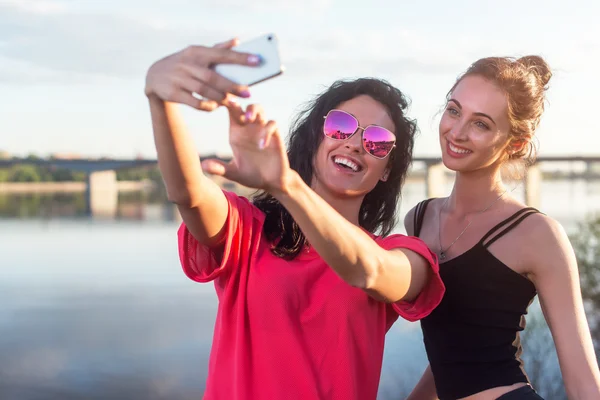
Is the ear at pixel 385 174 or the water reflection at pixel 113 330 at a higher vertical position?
the ear at pixel 385 174

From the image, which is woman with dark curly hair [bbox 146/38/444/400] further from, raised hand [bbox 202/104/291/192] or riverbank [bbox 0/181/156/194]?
riverbank [bbox 0/181/156/194]

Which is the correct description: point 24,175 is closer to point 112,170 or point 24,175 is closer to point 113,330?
point 112,170

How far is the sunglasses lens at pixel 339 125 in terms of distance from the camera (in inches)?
103

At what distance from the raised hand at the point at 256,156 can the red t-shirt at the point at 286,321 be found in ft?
1.61

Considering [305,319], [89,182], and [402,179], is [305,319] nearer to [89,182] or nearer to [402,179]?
[402,179]

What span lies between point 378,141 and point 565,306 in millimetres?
991

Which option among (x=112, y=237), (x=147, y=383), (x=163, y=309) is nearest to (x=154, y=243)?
(x=112, y=237)

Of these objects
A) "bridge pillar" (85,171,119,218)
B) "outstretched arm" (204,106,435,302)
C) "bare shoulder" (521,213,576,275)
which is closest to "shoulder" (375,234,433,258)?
"outstretched arm" (204,106,435,302)

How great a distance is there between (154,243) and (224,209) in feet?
90.5

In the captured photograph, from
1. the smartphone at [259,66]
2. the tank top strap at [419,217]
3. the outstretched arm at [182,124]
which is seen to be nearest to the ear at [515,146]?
the tank top strap at [419,217]

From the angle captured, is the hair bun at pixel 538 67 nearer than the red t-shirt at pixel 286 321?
No

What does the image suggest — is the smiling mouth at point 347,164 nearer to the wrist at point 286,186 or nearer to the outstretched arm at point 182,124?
the outstretched arm at point 182,124

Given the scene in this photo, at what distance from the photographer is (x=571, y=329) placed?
2.64m

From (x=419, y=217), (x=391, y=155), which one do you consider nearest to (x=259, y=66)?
(x=391, y=155)
